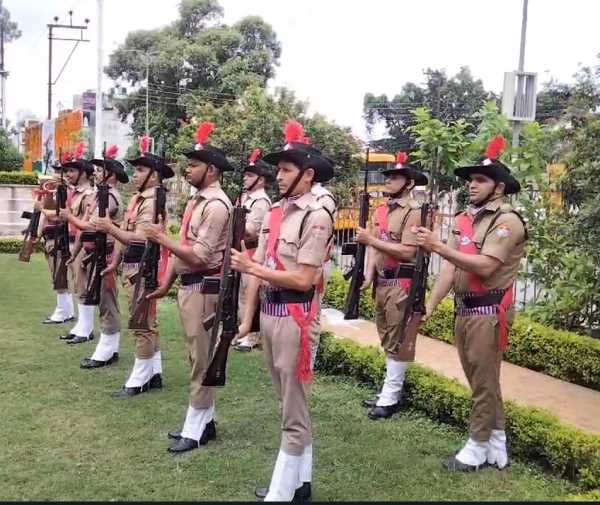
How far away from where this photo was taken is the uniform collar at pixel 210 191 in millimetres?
4273

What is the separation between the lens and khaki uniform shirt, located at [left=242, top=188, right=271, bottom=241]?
6672mm

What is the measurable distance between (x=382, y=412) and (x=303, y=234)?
213cm

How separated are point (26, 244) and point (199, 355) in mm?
4888

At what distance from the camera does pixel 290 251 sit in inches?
132

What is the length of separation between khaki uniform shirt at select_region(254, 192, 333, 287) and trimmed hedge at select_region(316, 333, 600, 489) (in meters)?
1.78

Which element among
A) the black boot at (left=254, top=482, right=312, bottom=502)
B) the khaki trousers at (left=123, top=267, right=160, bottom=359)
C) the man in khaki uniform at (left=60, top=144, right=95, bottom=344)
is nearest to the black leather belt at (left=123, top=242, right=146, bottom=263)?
the khaki trousers at (left=123, top=267, right=160, bottom=359)

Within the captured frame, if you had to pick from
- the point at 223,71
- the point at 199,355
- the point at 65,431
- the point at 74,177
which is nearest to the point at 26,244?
the point at 74,177

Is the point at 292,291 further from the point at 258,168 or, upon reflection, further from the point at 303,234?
the point at 258,168

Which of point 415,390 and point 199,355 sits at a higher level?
point 199,355

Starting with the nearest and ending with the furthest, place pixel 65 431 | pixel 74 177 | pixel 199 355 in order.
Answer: pixel 199 355 → pixel 65 431 → pixel 74 177

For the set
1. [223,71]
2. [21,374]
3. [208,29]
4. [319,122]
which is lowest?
[21,374]

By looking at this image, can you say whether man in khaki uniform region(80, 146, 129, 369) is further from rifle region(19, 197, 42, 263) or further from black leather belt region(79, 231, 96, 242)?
rifle region(19, 197, 42, 263)

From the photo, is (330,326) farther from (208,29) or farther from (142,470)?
(208,29)

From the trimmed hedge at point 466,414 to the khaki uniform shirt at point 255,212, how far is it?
1.30m
